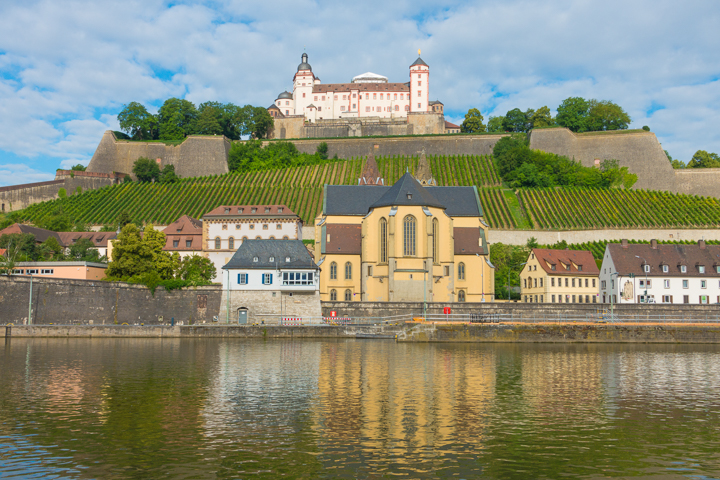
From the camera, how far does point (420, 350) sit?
37.4 m

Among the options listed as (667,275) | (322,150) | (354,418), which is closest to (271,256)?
(354,418)

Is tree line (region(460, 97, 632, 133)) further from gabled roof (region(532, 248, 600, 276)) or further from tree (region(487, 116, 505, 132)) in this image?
gabled roof (region(532, 248, 600, 276))

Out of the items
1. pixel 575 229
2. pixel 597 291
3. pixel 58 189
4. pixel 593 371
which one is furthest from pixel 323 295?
pixel 58 189

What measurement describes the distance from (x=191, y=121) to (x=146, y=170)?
24.6 meters

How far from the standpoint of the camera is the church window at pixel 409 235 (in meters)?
58.9

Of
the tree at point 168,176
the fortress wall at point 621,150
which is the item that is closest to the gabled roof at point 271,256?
the tree at point 168,176

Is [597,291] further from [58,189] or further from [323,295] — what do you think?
[58,189]

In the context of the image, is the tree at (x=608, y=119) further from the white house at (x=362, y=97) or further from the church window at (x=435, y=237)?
the church window at (x=435, y=237)

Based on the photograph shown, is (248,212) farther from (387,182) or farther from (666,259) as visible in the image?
(666,259)

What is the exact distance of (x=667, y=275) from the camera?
6156cm

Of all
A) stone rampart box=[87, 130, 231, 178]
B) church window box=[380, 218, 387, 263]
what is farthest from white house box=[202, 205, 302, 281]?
stone rampart box=[87, 130, 231, 178]

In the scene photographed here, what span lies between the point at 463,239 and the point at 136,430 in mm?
52119

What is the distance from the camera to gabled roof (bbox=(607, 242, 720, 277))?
61.9 m

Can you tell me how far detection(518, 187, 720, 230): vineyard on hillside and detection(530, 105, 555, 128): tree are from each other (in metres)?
31.4
